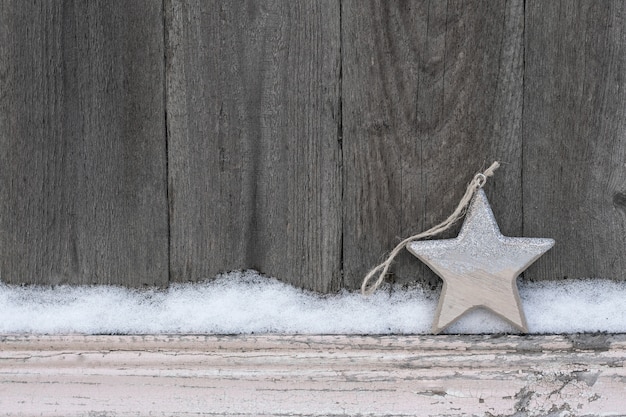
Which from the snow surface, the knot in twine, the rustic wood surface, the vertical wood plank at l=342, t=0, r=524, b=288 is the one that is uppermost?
the vertical wood plank at l=342, t=0, r=524, b=288

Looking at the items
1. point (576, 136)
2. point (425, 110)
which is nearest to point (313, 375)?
point (425, 110)

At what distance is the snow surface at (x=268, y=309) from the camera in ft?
3.39

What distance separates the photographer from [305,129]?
1034mm

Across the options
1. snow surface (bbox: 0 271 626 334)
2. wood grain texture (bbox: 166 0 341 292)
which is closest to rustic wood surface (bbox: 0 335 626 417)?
snow surface (bbox: 0 271 626 334)

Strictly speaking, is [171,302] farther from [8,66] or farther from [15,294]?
[8,66]

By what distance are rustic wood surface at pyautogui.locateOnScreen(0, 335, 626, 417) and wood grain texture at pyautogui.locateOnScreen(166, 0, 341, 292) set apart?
13 cm

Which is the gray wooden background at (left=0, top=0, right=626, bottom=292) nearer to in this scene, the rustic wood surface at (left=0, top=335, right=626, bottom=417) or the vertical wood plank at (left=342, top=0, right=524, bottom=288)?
the vertical wood plank at (left=342, top=0, right=524, bottom=288)

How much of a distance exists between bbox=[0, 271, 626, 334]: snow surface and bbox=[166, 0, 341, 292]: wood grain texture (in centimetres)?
A: 4

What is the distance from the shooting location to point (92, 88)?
3.43 ft

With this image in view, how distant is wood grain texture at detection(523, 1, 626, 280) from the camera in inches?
39.6

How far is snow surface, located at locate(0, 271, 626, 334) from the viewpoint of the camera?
3.39 feet

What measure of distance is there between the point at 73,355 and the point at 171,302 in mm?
188

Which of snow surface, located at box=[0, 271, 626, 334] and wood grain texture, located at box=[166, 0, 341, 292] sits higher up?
wood grain texture, located at box=[166, 0, 341, 292]

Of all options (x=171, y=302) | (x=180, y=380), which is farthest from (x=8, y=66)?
(x=180, y=380)
